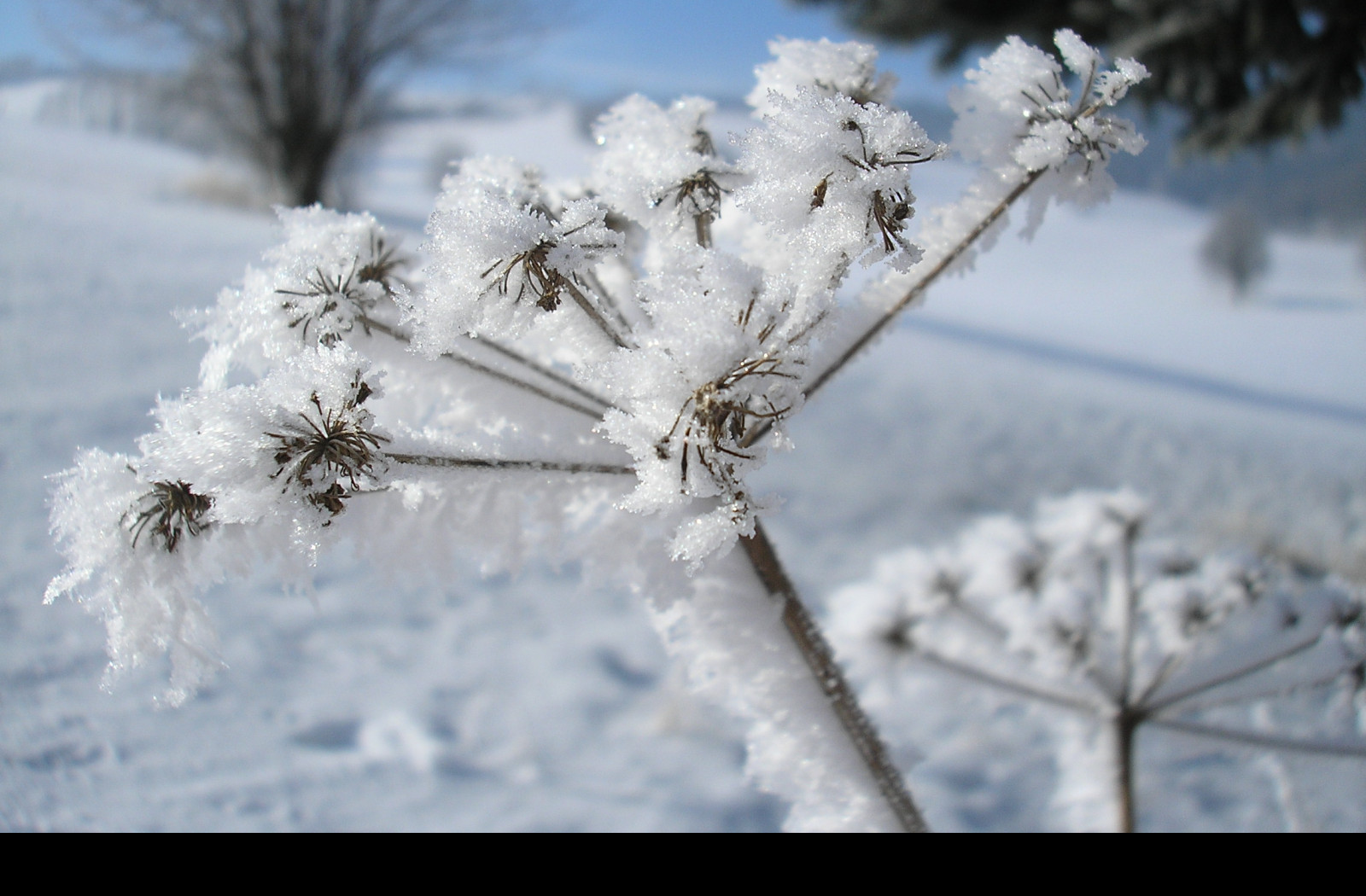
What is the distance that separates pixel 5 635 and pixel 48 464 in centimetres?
53

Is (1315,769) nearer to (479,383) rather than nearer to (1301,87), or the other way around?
(479,383)

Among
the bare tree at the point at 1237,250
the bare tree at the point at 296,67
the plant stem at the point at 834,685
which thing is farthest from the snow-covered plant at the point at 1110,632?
the bare tree at the point at 1237,250

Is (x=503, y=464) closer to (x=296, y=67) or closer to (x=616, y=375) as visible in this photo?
(x=616, y=375)

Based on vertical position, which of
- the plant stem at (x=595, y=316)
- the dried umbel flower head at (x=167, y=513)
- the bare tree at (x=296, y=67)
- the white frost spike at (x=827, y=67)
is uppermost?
the bare tree at (x=296, y=67)

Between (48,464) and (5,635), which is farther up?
(48,464)

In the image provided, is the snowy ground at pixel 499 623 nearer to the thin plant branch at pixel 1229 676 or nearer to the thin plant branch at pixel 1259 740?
the thin plant branch at pixel 1259 740

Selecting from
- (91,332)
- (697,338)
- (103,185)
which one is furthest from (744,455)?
(103,185)

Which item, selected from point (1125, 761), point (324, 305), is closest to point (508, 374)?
point (324, 305)

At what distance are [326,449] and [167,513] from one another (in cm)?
12

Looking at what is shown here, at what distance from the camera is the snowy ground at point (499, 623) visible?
0.80m

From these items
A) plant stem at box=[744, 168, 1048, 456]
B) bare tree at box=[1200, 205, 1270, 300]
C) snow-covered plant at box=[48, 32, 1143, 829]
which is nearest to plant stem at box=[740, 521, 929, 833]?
snow-covered plant at box=[48, 32, 1143, 829]

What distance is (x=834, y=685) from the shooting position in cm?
59

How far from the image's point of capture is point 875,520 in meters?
2.09

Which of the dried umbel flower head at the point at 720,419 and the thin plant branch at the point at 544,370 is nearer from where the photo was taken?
the dried umbel flower head at the point at 720,419
